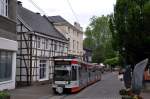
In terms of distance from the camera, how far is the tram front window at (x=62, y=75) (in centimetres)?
2909

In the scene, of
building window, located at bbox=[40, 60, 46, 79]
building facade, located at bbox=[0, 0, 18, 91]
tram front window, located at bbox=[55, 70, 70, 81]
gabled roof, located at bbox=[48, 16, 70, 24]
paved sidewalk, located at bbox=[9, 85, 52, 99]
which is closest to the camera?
paved sidewalk, located at bbox=[9, 85, 52, 99]

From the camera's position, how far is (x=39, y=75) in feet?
128

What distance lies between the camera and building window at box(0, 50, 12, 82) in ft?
93.9

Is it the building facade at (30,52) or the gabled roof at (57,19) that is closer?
the building facade at (30,52)

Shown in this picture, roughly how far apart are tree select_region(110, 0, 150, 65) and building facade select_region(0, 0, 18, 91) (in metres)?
8.50

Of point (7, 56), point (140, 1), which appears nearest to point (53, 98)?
point (7, 56)

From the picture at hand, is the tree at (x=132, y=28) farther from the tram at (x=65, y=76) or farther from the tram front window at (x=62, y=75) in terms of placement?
the tram front window at (x=62, y=75)

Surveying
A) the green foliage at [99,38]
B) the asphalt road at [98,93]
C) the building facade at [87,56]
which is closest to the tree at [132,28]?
the asphalt road at [98,93]

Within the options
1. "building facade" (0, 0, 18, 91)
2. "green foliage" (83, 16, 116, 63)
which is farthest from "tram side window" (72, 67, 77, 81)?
"green foliage" (83, 16, 116, 63)

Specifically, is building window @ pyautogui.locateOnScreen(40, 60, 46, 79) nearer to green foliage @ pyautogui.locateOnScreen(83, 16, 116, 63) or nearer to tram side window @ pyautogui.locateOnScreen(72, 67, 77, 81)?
tram side window @ pyautogui.locateOnScreen(72, 67, 77, 81)

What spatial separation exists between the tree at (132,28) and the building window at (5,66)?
911 centimetres

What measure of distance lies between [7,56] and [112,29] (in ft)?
30.0

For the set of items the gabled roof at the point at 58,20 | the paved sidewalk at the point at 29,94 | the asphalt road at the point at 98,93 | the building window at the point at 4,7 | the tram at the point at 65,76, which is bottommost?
the asphalt road at the point at 98,93

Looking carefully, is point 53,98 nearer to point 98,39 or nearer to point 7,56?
point 7,56
